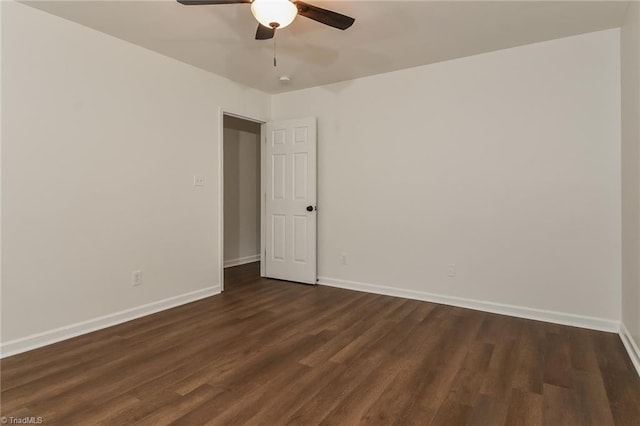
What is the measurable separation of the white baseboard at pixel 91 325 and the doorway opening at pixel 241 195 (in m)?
1.83

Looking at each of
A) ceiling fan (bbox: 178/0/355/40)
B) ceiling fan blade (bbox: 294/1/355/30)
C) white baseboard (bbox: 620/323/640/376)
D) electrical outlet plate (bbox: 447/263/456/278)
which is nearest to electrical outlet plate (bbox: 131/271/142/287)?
ceiling fan (bbox: 178/0/355/40)

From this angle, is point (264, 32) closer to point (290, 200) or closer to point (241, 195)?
point (290, 200)

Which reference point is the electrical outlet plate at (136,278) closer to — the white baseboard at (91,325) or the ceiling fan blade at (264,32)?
the white baseboard at (91,325)

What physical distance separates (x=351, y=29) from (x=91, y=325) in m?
3.31

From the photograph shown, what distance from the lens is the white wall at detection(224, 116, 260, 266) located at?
19.2ft

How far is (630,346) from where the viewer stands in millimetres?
2523

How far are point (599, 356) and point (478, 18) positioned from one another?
267 cm

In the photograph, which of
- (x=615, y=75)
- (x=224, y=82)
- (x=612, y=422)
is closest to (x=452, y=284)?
(x=612, y=422)

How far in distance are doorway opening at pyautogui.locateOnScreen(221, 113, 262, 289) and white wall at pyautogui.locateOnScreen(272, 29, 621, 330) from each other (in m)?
1.96

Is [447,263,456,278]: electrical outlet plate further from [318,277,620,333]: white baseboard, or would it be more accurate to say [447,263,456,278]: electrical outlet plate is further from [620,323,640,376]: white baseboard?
[620,323,640,376]: white baseboard

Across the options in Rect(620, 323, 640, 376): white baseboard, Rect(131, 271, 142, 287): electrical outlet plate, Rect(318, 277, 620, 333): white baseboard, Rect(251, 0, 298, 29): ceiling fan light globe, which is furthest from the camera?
Rect(131, 271, 142, 287): electrical outlet plate

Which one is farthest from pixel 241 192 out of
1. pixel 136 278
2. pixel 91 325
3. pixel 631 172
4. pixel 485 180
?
pixel 631 172

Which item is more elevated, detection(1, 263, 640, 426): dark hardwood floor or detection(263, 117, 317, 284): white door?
detection(263, 117, 317, 284): white door

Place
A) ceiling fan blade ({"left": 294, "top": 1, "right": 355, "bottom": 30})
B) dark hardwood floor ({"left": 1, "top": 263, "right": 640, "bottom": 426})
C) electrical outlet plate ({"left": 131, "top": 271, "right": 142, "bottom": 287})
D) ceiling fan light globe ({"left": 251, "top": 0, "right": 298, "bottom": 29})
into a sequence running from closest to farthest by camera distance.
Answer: dark hardwood floor ({"left": 1, "top": 263, "right": 640, "bottom": 426}) → ceiling fan light globe ({"left": 251, "top": 0, "right": 298, "bottom": 29}) → ceiling fan blade ({"left": 294, "top": 1, "right": 355, "bottom": 30}) → electrical outlet plate ({"left": 131, "top": 271, "right": 142, "bottom": 287})
